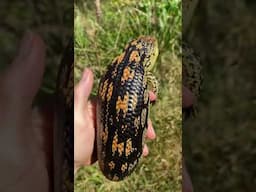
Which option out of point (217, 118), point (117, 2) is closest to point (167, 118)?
point (117, 2)

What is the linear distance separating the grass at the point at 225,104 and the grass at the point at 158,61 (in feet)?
1.40

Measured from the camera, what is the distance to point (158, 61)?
2.58 feet

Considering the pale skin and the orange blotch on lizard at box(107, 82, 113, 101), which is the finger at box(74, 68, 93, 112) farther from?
the pale skin

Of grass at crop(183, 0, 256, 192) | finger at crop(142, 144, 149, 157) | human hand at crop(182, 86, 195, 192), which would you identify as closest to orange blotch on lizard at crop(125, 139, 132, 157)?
finger at crop(142, 144, 149, 157)

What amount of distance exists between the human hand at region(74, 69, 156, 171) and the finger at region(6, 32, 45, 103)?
0.17 m

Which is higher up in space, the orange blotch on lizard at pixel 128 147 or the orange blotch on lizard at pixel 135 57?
the orange blotch on lizard at pixel 135 57

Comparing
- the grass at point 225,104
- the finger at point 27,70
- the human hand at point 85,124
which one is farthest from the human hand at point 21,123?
the grass at point 225,104

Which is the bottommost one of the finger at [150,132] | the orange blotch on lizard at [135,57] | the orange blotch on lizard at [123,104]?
the finger at [150,132]

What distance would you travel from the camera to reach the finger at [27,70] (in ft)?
3.06

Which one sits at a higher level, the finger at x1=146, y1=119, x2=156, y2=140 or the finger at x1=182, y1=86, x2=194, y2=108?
the finger at x1=182, y1=86, x2=194, y2=108

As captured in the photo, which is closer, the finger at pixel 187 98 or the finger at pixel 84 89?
the finger at pixel 84 89

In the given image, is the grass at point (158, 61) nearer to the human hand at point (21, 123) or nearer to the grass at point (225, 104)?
the human hand at point (21, 123)

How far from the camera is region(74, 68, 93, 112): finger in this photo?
30.0 inches

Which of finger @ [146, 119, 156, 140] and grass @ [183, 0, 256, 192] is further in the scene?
grass @ [183, 0, 256, 192]
